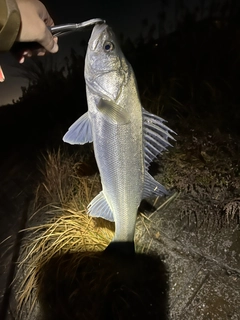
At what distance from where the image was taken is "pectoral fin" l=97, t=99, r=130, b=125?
1834 mm

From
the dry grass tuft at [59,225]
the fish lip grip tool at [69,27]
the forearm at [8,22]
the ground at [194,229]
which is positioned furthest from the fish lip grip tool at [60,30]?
the ground at [194,229]

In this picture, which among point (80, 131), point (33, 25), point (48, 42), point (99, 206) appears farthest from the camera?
point (99, 206)

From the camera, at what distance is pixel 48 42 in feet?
5.57

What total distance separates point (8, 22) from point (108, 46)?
613 mm

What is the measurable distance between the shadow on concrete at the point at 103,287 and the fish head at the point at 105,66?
1.17 metres

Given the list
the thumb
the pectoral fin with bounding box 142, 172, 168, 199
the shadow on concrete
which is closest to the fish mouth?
the thumb

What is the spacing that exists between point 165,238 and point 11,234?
5.22 feet

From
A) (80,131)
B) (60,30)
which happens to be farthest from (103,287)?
(60,30)

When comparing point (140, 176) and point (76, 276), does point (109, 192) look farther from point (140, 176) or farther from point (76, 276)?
point (76, 276)

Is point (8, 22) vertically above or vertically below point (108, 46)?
above

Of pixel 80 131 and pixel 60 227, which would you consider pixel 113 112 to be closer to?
pixel 80 131

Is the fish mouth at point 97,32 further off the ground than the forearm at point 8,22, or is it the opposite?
the forearm at point 8,22

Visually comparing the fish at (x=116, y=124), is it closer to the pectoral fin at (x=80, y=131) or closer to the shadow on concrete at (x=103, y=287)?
the pectoral fin at (x=80, y=131)

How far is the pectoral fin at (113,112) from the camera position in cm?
183
